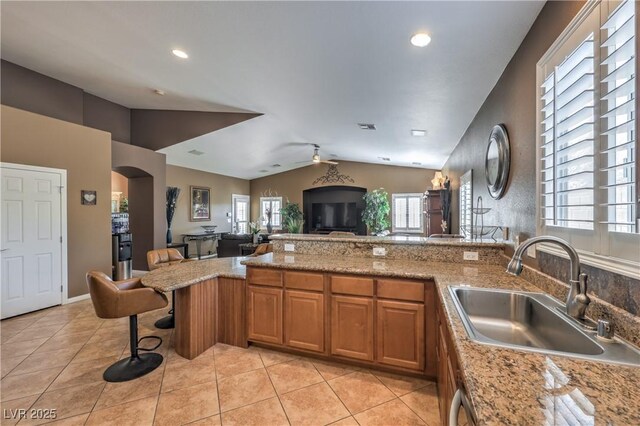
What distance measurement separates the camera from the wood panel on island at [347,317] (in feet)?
7.14

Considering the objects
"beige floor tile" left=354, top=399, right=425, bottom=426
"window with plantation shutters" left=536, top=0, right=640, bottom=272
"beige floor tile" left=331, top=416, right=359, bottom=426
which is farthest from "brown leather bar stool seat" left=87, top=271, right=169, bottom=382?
"window with plantation shutters" left=536, top=0, right=640, bottom=272

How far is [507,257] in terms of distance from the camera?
2373mm

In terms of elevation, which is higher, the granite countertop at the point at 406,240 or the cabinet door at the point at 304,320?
the granite countertop at the point at 406,240

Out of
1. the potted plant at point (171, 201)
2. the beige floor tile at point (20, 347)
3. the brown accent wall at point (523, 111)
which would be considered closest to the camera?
the brown accent wall at point (523, 111)

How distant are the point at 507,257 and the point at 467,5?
1945 mm

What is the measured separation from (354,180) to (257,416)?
8211mm

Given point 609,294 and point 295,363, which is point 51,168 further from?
point 609,294

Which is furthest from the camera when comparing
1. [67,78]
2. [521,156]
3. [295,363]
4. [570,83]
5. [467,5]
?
[67,78]

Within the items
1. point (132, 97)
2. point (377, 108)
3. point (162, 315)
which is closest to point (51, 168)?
point (132, 97)

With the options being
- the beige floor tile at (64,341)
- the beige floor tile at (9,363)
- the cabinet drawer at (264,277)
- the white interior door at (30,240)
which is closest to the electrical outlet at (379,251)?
the cabinet drawer at (264,277)

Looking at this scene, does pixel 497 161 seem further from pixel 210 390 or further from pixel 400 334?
pixel 210 390

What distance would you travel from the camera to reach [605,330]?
104 cm

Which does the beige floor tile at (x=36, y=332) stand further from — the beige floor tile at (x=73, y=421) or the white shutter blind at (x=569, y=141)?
the white shutter blind at (x=569, y=141)

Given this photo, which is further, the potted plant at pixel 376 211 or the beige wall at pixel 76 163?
the potted plant at pixel 376 211
